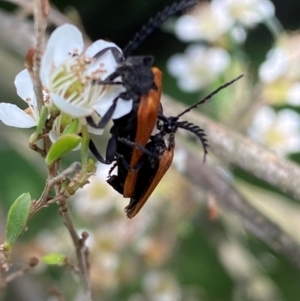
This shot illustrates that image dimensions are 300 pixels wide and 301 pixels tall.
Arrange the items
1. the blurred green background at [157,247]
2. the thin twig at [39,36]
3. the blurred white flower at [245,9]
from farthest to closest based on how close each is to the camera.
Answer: the blurred white flower at [245,9] → the blurred green background at [157,247] → the thin twig at [39,36]

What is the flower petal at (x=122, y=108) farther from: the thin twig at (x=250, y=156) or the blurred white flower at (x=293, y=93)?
the blurred white flower at (x=293, y=93)

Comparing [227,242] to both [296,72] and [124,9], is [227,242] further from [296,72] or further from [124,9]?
[124,9]

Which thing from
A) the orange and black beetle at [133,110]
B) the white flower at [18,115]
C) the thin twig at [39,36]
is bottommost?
the orange and black beetle at [133,110]

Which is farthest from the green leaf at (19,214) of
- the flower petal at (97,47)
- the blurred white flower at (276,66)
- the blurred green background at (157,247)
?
the blurred white flower at (276,66)

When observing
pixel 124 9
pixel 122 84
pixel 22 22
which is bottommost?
pixel 124 9

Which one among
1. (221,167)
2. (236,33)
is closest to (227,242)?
A: (221,167)

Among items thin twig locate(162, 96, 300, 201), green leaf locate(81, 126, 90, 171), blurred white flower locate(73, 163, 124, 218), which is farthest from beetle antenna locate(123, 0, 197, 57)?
blurred white flower locate(73, 163, 124, 218)

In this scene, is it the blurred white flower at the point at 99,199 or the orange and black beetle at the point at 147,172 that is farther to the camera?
the blurred white flower at the point at 99,199
